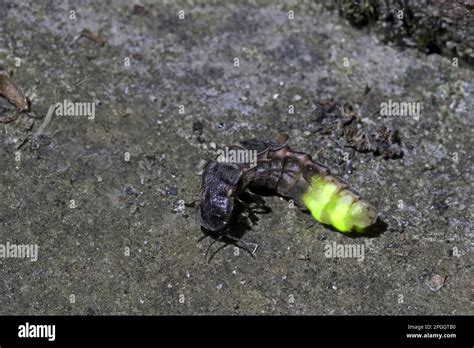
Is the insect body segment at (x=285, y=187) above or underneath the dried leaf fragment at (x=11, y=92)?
underneath

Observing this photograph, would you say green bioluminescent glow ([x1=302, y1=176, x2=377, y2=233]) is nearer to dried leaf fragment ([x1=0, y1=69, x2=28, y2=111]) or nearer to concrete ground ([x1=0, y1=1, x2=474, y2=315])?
concrete ground ([x1=0, y1=1, x2=474, y2=315])

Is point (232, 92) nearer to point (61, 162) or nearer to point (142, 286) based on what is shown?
point (61, 162)

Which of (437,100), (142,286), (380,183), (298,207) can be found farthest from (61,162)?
(437,100)

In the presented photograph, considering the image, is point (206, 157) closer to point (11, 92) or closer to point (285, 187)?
point (285, 187)

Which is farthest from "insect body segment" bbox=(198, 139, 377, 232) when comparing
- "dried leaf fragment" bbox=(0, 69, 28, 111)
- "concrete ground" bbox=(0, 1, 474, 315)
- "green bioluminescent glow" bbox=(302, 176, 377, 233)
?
"dried leaf fragment" bbox=(0, 69, 28, 111)

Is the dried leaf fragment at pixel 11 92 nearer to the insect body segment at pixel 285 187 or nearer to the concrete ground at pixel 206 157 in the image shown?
the concrete ground at pixel 206 157

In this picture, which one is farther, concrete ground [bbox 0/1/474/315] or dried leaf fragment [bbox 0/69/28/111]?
dried leaf fragment [bbox 0/69/28/111]

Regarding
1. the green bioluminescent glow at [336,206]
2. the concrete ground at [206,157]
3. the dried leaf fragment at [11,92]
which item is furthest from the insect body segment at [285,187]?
the dried leaf fragment at [11,92]
